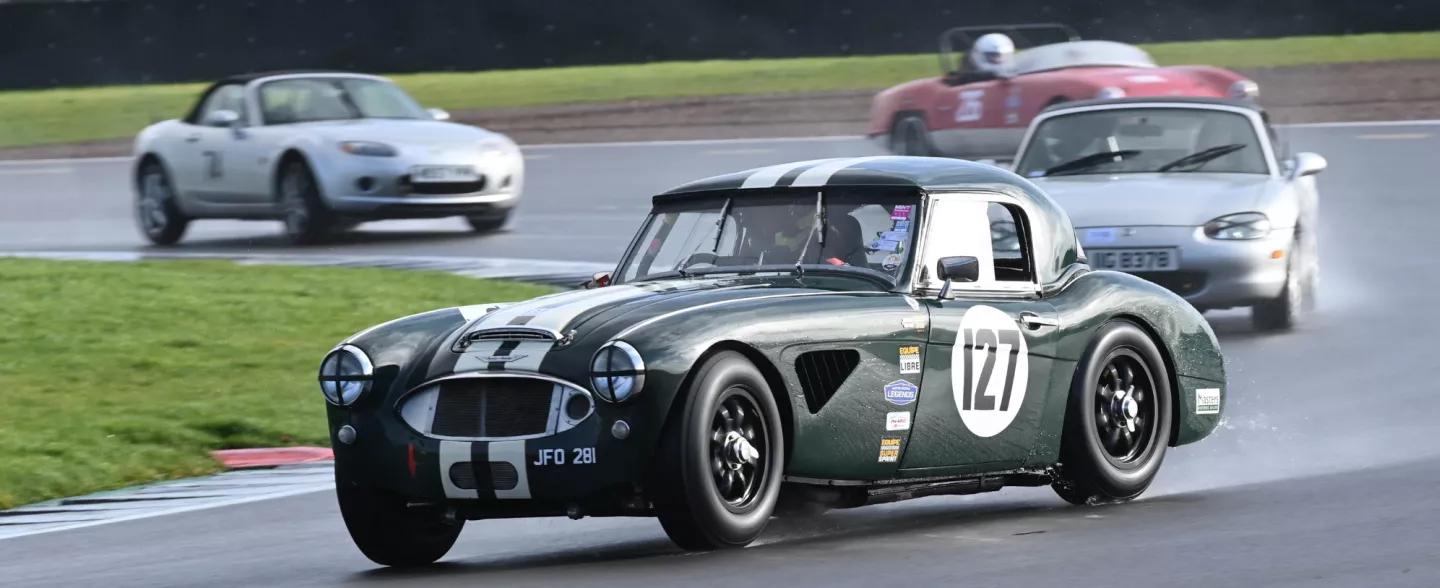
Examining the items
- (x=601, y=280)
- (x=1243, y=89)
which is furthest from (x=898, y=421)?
(x=1243, y=89)

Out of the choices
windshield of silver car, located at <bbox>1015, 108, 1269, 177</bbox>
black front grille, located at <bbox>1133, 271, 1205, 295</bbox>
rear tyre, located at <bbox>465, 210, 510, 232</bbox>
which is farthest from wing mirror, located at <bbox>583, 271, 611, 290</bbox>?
rear tyre, located at <bbox>465, 210, 510, 232</bbox>

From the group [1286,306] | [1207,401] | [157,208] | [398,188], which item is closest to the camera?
[1207,401]

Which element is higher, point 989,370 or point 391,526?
point 989,370

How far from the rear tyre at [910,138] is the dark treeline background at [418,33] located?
7.15 meters

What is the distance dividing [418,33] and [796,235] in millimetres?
23780

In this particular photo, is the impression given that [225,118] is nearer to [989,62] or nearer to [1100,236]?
[989,62]

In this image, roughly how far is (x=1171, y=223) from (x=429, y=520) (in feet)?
22.0

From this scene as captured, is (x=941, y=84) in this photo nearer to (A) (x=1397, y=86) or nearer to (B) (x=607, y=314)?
(A) (x=1397, y=86)

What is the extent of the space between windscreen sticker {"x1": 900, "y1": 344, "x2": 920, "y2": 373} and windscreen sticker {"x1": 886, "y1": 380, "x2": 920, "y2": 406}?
44 mm

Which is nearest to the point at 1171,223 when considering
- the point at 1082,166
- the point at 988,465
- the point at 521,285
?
the point at 1082,166

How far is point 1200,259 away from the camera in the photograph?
12.5 metres

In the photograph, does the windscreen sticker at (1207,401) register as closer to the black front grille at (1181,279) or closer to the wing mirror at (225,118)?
the black front grille at (1181,279)

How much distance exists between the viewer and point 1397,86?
26.8m

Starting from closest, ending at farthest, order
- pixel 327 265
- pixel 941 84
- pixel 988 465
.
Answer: pixel 988 465 → pixel 327 265 → pixel 941 84
